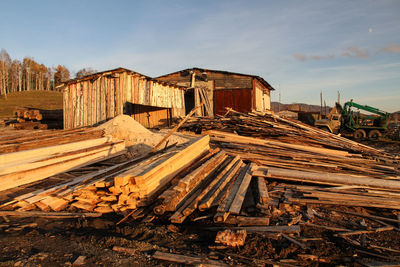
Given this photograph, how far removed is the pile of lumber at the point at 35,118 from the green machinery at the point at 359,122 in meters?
19.7

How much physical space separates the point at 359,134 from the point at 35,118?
921 inches

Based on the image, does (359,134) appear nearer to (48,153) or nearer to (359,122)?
(359,122)

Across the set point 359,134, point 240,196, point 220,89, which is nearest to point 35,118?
point 220,89

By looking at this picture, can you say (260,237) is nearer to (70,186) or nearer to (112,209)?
(112,209)

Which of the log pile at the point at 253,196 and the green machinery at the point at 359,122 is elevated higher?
the green machinery at the point at 359,122

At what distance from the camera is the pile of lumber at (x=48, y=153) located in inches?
211

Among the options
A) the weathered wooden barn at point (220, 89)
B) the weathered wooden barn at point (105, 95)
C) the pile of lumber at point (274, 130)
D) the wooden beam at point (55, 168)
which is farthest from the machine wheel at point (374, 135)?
the wooden beam at point (55, 168)

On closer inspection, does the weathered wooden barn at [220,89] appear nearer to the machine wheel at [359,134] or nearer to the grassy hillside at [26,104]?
the machine wheel at [359,134]

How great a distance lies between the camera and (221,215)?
413 cm

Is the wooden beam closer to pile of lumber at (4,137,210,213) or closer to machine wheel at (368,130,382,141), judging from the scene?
pile of lumber at (4,137,210,213)

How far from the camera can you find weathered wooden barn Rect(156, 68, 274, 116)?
18.1m

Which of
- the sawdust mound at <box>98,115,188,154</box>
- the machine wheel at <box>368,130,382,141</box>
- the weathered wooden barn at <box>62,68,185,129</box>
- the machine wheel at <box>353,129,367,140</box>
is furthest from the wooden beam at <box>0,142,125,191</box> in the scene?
the machine wheel at <box>368,130,382,141</box>

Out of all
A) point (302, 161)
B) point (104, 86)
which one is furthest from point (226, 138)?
point (104, 86)

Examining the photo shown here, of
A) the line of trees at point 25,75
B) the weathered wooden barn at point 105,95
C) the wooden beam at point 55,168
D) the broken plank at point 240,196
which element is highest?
the line of trees at point 25,75
